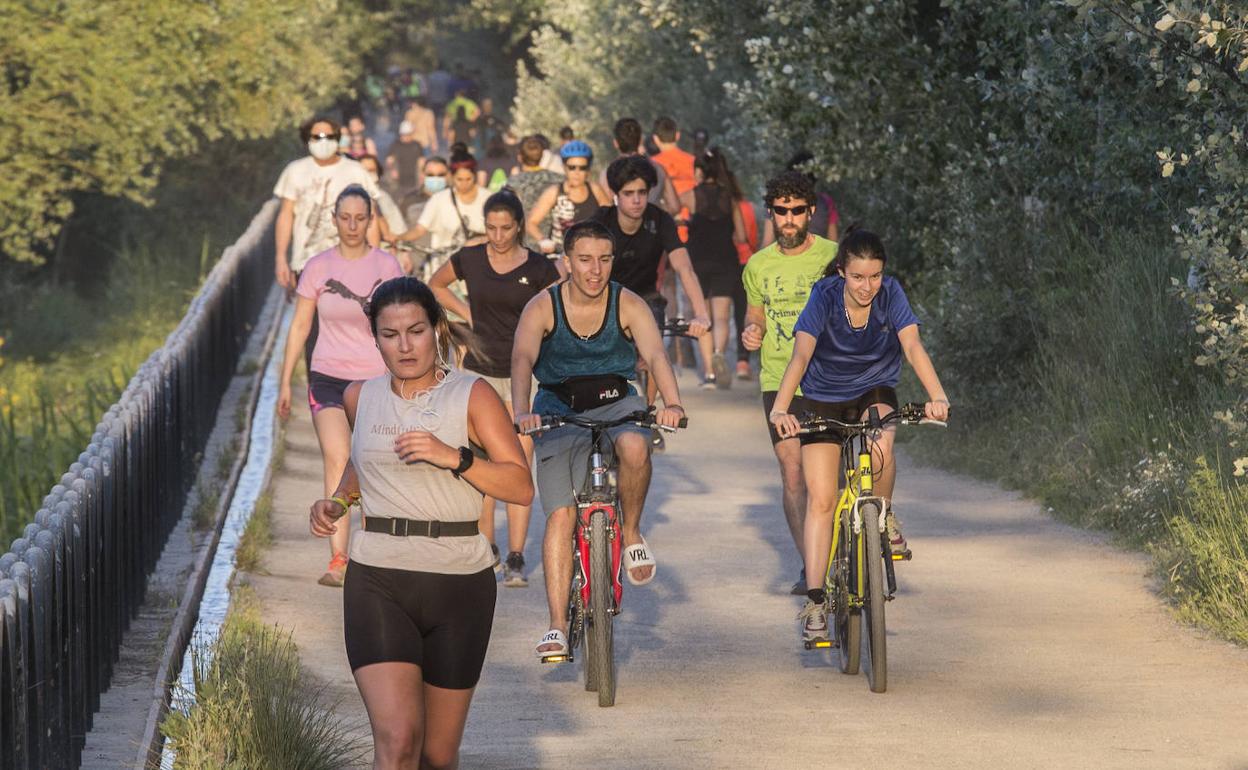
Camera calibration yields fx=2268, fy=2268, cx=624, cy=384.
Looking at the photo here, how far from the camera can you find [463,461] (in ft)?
19.9

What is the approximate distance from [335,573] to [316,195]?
3.49m

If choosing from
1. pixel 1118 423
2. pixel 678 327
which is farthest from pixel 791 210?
pixel 1118 423

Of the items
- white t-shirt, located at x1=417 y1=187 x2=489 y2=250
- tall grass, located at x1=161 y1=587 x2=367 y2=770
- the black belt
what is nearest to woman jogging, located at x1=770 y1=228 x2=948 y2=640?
tall grass, located at x1=161 y1=587 x2=367 y2=770

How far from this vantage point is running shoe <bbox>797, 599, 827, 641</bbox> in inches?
362

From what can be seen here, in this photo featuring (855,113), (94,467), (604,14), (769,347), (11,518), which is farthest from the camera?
(604,14)

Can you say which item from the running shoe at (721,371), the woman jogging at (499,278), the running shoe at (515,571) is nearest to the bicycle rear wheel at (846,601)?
the woman jogging at (499,278)

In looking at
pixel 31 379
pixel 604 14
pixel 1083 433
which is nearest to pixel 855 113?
pixel 1083 433

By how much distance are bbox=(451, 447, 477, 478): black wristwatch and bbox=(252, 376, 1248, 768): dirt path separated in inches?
82.1

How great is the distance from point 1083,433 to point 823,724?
5796 mm

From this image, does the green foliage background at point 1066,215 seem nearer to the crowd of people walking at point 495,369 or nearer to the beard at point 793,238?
the crowd of people walking at point 495,369

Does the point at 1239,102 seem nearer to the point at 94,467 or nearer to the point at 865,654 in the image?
the point at 865,654

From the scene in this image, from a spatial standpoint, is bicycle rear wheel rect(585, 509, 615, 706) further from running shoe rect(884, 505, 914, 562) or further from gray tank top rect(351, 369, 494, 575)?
gray tank top rect(351, 369, 494, 575)

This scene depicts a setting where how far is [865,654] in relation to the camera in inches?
375

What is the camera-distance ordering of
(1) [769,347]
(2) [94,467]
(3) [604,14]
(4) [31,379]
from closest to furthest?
(2) [94,467]
(1) [769,347]
(4) [31,379]
(3) [604,14]
